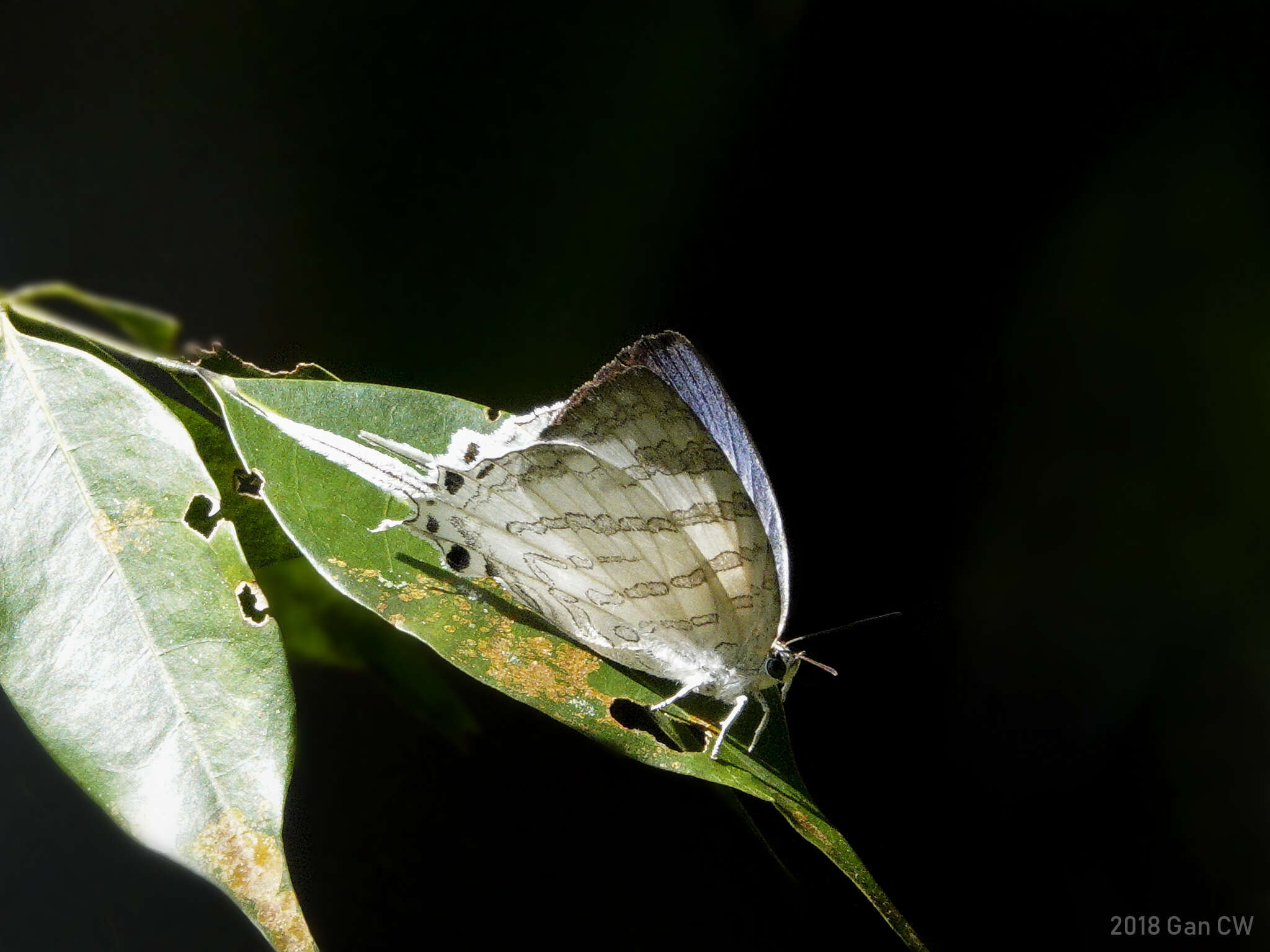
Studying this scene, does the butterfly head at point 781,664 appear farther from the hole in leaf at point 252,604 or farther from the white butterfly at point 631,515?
the hole in leaf at point 252,604

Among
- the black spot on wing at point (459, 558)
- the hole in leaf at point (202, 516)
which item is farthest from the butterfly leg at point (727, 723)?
the hole in leaf at point (202, 516)

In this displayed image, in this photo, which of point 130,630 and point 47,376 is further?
point 47,376

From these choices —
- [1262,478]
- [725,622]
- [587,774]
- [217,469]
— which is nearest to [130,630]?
[217,469]

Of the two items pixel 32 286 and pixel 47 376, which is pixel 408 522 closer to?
pixel 47 376

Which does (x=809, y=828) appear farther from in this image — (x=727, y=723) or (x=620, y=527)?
(x=620, y=527)

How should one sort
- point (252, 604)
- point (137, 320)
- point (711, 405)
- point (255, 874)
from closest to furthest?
1. point (255, 874)
2. point (252, 604)
3. point (711, 405)
4. point (137, 320)

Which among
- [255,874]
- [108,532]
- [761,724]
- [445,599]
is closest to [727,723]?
[761,724]

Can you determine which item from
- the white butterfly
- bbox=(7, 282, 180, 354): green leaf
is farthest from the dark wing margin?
bbox=(7, 282, 180, 354): green leaf
